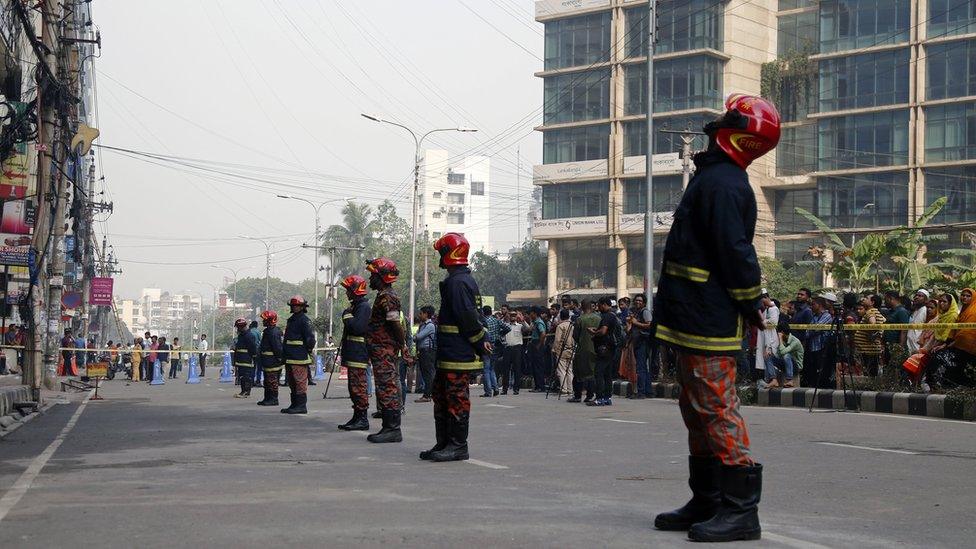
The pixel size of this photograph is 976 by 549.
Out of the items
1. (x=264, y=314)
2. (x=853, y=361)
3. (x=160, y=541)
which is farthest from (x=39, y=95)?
(x=160, y=541)

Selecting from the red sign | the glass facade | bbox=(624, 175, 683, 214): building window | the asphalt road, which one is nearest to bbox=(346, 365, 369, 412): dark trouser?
the asphalt road

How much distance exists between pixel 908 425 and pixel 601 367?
675 cm

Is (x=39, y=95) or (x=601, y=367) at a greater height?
(x=39, y=95)

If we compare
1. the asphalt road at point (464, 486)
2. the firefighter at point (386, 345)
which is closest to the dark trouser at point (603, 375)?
the asphalt road at point (464, 486)

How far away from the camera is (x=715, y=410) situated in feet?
19.2

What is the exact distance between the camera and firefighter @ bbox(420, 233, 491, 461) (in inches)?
408

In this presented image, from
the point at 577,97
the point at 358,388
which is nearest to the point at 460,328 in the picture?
the point at 358,388

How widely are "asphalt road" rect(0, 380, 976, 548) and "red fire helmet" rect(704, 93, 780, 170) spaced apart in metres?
1.89

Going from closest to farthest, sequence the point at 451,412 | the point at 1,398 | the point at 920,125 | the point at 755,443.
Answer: the point at 451,412 < the point at 755,443 < the point at 1,398 < the point at 920,125

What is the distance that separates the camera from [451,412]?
10383 millimetres

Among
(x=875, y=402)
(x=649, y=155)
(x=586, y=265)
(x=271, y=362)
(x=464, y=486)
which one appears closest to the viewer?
(x=464, y=486)

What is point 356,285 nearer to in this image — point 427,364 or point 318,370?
point 427,364

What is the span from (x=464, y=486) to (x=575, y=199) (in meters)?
66.9

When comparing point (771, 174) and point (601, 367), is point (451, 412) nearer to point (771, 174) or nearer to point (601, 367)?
point (601, 367)
